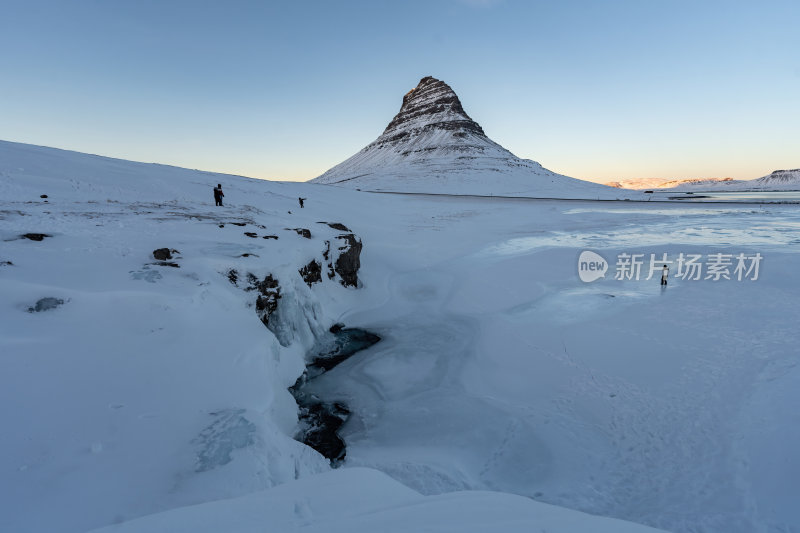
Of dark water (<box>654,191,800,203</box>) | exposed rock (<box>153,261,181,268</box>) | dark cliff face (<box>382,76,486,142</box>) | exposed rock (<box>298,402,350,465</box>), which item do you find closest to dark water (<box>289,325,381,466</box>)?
exposed rock (<box>298,402,350,465</box>)

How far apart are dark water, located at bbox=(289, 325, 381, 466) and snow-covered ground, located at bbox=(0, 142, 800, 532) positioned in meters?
0.29

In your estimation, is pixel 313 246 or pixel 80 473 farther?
pixel 313 246

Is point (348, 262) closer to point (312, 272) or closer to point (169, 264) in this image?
point (312, 272)


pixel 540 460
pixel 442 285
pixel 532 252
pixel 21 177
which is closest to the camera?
pixel 540 460

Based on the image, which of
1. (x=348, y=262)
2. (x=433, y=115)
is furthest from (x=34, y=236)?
(x=433, y=115)

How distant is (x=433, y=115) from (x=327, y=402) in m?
184

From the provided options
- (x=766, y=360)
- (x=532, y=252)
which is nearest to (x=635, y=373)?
(x=766, y=360)

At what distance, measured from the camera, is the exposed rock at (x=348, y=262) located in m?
13.7

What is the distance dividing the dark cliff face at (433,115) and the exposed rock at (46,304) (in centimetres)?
16112

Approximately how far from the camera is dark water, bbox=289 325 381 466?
6406 millimetres

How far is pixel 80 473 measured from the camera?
327 cm

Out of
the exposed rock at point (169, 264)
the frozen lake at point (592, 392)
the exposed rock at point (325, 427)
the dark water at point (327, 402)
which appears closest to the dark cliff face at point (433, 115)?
the frozen lake at point (592, 392)

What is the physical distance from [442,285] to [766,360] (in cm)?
928

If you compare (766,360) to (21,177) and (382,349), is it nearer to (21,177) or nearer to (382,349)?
(382,349)
